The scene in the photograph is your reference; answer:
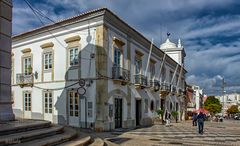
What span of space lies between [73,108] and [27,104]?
5484 mm

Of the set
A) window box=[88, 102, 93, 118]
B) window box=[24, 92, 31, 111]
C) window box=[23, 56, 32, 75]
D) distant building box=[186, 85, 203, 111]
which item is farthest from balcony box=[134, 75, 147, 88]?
distant building box=[186, 85, 203, 111]

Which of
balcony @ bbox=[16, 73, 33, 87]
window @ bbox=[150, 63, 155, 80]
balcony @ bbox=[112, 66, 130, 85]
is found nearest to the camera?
balcony @ bbox=[112, 66, 130, 85]

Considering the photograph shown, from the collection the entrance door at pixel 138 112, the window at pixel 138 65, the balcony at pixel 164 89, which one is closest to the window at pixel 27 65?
the window at pixel 138 65

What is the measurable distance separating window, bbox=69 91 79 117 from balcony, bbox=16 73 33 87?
4.50 meters

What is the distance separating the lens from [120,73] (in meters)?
17.2

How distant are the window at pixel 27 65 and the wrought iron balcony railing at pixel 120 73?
7159 millimetres

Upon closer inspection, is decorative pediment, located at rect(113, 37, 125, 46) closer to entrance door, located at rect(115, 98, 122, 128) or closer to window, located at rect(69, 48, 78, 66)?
window, located at rect(69, 48, 78, 66)

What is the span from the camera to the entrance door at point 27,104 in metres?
20.0

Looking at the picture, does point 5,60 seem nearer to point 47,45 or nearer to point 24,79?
point 47,45

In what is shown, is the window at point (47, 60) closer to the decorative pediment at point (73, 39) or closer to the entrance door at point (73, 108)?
the decorative pediment at point (73, 39)

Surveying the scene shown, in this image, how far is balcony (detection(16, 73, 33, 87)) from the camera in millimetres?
19897

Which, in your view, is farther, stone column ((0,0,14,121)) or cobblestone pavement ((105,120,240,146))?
cobblestone pavement ((105,120,240,146))

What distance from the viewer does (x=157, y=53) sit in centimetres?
2662

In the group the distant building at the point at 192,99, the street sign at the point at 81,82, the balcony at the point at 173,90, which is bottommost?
the distant building at the point at 192,99
